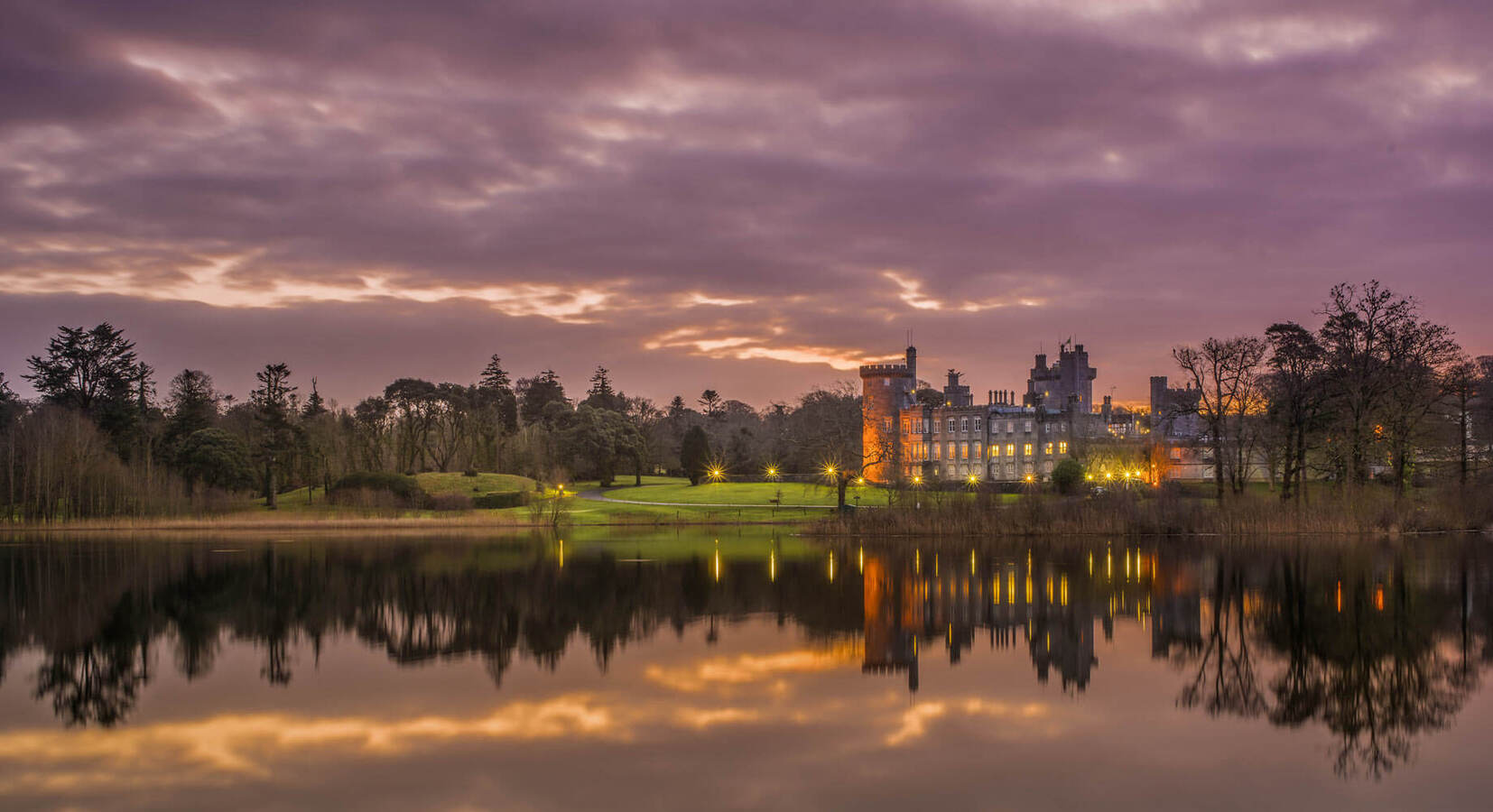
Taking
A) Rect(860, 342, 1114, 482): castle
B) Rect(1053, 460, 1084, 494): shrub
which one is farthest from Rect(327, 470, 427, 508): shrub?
Rect(860, 342, 1114, 482): castle

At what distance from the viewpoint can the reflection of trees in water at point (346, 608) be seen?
18906mm

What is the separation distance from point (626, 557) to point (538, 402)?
8214 centimetres

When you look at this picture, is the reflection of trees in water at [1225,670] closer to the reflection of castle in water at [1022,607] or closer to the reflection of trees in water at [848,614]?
the reflection of trees in water at [848,614]

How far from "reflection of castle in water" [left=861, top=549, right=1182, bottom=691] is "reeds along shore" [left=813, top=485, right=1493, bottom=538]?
10.3m

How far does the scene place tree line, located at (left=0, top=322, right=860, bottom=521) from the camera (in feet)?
179

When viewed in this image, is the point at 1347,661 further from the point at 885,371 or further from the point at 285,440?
the point at 885,371

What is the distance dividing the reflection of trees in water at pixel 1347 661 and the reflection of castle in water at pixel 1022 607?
1.26m

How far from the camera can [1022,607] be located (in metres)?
24.8

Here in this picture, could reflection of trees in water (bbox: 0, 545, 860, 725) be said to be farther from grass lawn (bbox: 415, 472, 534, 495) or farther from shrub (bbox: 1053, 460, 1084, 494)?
shrub (bbox: 1053, 460, 1084, 494)

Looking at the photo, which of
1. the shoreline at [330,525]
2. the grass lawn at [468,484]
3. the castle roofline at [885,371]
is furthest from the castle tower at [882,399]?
the shoreline at [330,525]

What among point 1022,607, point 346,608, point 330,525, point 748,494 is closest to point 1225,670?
point 1022,607

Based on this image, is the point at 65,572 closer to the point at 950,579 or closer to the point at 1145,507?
the point at 950,579

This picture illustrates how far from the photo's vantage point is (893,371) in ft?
316

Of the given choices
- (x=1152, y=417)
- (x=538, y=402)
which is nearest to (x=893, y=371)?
(x=1152, y=417)
